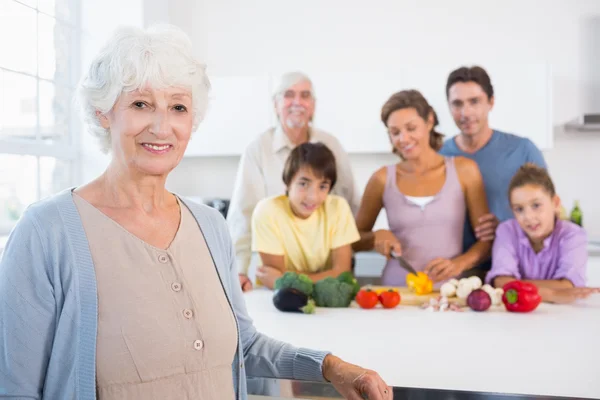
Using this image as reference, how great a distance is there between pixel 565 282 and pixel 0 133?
2338mm

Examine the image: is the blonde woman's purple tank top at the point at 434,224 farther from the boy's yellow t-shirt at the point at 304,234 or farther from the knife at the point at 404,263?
the boy's yellow t-shirt at the point at 304,234

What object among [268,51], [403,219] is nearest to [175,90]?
[403,219]

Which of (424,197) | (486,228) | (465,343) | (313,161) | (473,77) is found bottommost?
(465,343)


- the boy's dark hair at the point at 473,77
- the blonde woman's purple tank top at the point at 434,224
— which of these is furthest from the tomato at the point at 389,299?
the boy's dark hair at the point at 473,77

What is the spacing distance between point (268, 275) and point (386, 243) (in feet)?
1.33

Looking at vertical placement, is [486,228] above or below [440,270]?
above

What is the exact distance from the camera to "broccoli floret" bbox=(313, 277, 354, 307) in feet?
5.96

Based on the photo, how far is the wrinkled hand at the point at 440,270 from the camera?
2.02m

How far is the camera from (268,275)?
209 cm

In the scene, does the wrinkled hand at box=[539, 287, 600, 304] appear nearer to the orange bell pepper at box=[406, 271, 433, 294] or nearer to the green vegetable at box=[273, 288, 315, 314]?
the orange bell pepper at box=[406, 271, 433, 294]

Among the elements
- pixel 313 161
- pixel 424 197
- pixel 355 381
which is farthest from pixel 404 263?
pixel 355 381

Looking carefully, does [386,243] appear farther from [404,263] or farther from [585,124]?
[585,124]

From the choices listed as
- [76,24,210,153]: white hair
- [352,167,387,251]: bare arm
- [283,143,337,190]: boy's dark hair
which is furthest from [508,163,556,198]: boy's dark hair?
[76,24,210,153]: white hair

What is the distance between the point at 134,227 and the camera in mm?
1040
